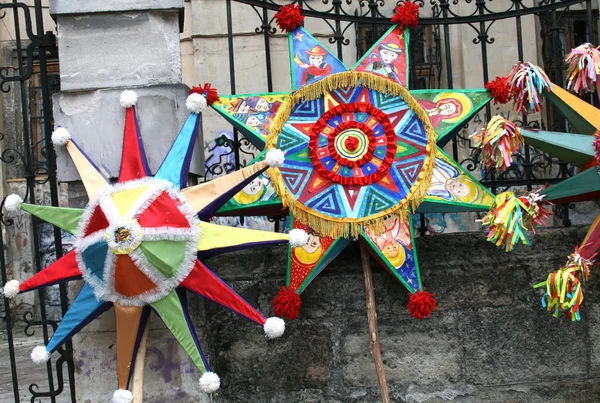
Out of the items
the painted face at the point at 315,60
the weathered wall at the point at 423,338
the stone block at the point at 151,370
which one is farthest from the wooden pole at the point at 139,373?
the painted face at the point at 315,60

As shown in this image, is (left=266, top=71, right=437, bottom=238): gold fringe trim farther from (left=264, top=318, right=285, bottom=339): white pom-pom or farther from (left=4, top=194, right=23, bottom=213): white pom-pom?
(left=4, top=194, right=23, bottom=213): white pom-pom

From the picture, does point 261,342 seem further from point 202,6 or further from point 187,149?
point 202,6

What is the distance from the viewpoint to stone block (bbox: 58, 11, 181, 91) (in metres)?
3.79

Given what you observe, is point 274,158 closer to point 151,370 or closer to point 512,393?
point 151,370

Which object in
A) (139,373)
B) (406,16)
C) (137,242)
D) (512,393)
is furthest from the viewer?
(512,393)

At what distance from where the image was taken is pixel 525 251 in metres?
4.09

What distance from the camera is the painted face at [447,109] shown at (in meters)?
3.84

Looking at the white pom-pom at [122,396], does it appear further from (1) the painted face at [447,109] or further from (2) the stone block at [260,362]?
(1) the painted face at [447,109]

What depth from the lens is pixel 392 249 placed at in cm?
371

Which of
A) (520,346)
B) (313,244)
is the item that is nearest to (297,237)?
(313,244)

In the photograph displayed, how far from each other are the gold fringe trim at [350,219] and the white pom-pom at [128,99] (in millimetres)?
638

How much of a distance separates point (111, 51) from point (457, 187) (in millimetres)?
1741

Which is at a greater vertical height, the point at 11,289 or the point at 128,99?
the point at 128,99

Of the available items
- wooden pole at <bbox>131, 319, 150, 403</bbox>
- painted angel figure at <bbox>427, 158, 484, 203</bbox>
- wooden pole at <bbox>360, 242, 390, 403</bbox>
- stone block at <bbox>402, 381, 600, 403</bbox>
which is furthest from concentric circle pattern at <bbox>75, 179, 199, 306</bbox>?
stone block at <bbox>402, 381, 600, 403</bbox>
